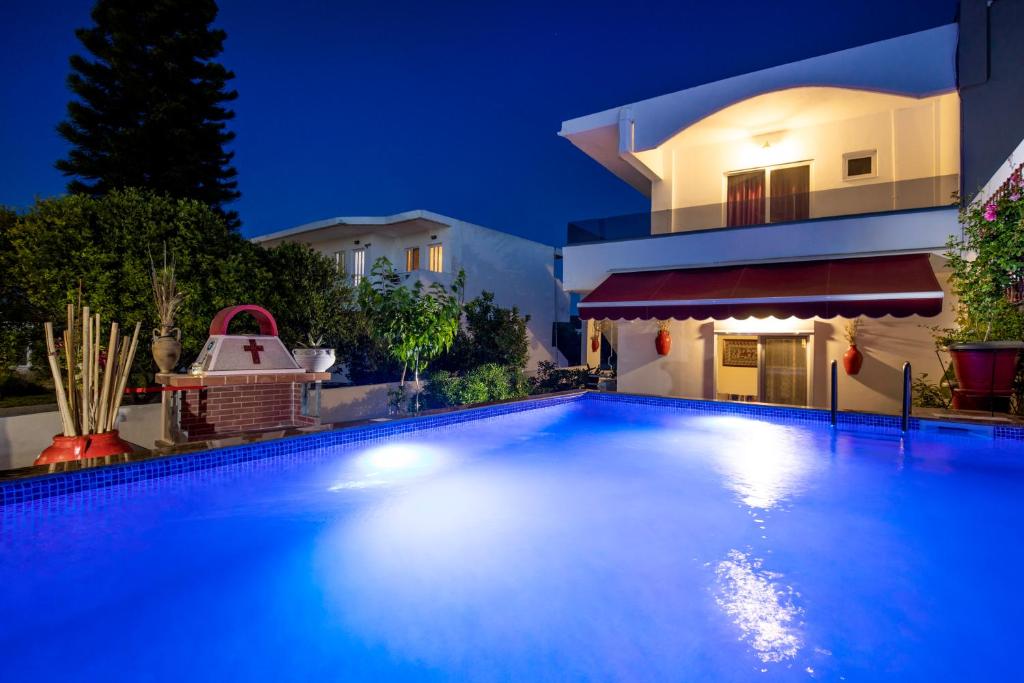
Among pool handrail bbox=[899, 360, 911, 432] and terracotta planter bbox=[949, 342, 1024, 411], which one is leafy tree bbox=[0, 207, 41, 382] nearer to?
pool handrail bbox=[899, 360, 911, 432]

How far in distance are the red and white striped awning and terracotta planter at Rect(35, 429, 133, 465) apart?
1065 centimetres

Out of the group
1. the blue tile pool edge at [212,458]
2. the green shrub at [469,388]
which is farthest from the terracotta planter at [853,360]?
the blue tile pool edge at [212,458]

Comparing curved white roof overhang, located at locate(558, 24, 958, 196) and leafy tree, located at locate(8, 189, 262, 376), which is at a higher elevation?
curved white roof overhang, located at locate(558, 24, 958, 196)

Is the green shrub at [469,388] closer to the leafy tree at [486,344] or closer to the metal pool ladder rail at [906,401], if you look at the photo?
the leafy tree at [486,344]

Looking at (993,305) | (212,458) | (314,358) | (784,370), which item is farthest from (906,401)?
(212,458)

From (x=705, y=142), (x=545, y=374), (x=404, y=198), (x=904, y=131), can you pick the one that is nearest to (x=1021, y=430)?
(x=904, y=131)

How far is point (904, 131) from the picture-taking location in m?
14.4

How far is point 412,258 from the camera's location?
90.6ft

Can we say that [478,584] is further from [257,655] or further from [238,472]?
[238,472]

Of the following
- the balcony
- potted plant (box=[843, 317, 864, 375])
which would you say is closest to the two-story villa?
the balcony

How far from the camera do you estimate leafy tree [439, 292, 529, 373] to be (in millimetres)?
17422

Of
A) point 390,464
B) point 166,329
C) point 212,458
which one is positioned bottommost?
point 390,464

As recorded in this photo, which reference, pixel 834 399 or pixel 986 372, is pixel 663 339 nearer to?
pixel 834 399

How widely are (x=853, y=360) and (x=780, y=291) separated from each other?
3776 mm
